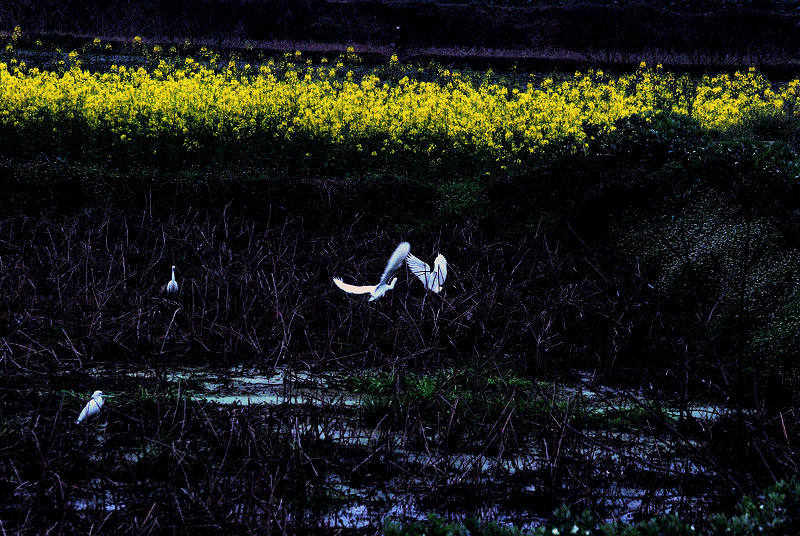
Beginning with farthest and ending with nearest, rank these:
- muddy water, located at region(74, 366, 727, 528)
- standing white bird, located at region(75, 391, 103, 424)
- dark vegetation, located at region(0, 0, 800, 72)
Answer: dark vegetation, located at region(0, 0, 800, 72) → standing white bird, located at region(75, 391, 103, 424) → muddy water, located at region(74, 366, 727, 528)

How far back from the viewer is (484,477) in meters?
4.12

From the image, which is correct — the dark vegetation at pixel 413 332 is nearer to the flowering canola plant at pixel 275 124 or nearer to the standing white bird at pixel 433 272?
the standing white bird at pixel 433 272

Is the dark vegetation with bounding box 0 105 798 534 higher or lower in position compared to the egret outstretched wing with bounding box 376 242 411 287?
lower

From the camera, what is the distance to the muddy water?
377cm

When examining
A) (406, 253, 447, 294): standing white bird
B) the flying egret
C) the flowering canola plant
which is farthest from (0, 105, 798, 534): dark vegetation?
the flowering canola plant

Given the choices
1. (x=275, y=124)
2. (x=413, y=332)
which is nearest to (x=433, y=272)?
(x=413, y=332)

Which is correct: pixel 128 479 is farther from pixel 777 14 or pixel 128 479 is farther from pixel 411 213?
pixel 777 14

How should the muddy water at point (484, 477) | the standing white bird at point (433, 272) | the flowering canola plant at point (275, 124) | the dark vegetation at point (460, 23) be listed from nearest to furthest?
the muddy water at point (484, 477)
the standing white bird at point (433, 272)
the flowering canola plant at point (275, 124)
the dark vegetation at point (460, 23)

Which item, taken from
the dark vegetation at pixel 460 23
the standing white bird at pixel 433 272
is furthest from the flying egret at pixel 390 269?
the dark vegetation at pixel 460 23

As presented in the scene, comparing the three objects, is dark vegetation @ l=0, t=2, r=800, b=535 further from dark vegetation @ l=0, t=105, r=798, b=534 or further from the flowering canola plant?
the flowering canola plant

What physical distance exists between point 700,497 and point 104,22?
22.7m

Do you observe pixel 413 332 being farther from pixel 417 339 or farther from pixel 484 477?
pixel 484 477

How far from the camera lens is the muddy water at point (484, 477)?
3.77 metres

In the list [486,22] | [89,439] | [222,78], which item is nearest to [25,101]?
[222,78]
